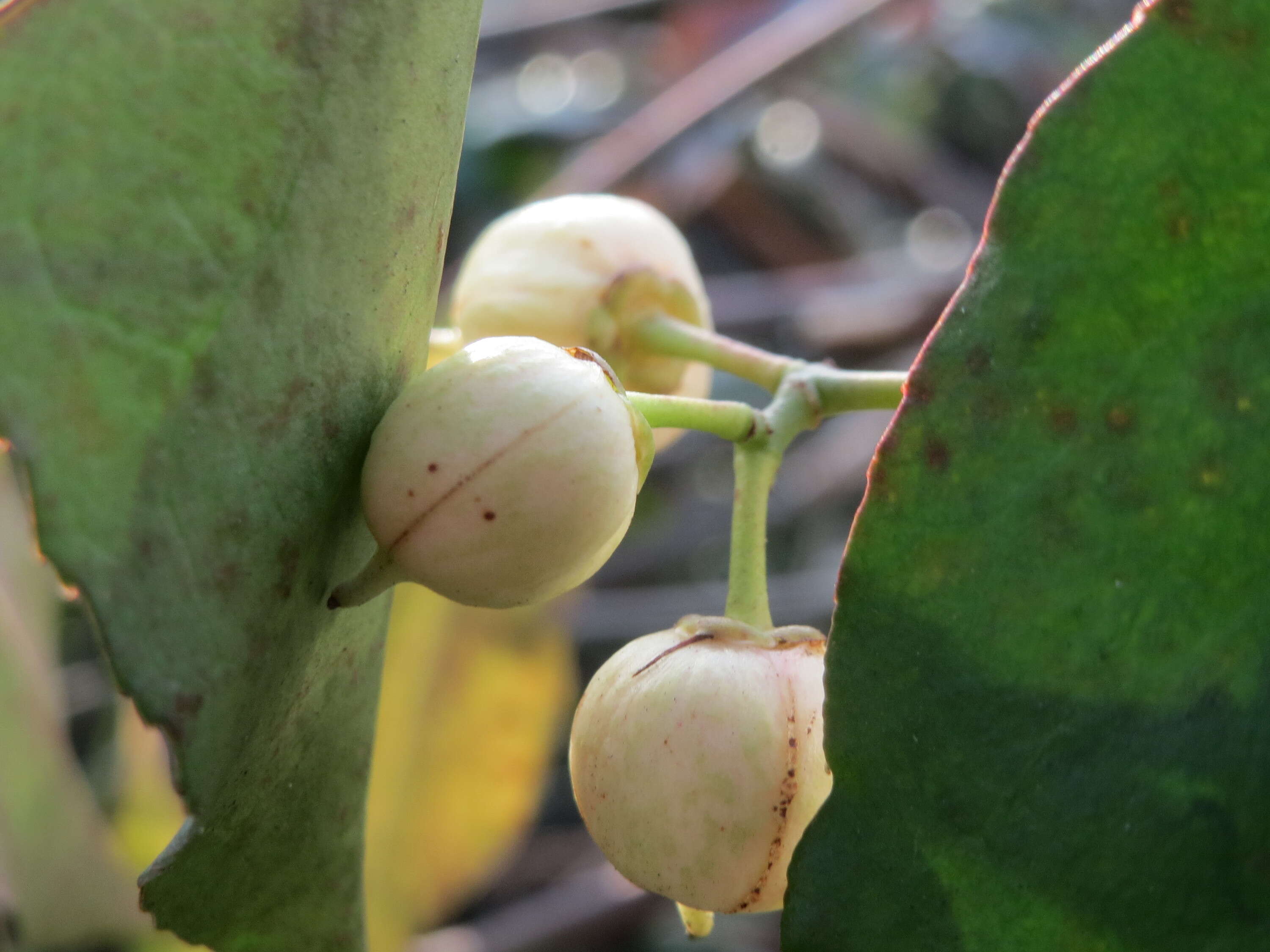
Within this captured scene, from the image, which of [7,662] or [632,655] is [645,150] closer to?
[7,662]

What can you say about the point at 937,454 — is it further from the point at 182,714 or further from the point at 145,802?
the point at 145,802

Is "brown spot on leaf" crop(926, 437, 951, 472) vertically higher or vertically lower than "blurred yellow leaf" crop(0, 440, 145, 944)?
higher

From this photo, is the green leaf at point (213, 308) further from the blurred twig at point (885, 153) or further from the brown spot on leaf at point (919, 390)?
the blurred twig at point (885, 153)

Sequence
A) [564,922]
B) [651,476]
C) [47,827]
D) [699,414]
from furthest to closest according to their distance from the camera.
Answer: [651,476]
[564,922]
[47,827]
[699,414]

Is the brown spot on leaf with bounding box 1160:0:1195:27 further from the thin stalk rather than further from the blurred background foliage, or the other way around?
the blurred background foliage

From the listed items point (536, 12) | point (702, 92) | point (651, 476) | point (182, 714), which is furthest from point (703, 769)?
point (536, 12)

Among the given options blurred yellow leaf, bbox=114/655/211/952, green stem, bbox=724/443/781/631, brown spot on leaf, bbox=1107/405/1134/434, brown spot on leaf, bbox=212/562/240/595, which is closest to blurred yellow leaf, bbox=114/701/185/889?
blurred yellow leaf, bbox=114/655/211/952
